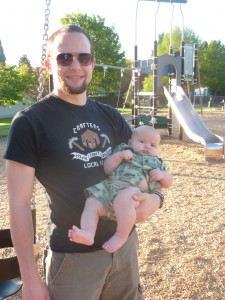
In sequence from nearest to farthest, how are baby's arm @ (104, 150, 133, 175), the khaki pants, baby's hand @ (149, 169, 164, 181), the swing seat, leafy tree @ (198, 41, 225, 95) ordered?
the khaki pants, baby's arm @ (104, 150, 133, 175), baby's hand @ (149, 169, 164, 181), the swing seat, leafy tree @ (198, 41, 225, 95)

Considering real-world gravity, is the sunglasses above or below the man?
above

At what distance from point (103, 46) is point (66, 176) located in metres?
33.8

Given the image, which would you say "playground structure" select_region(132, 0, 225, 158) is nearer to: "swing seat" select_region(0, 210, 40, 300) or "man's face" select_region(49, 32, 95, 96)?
"swing seat" select_region(0, 210, 40, 300)

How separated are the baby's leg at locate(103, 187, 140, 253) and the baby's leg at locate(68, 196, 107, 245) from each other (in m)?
0.09

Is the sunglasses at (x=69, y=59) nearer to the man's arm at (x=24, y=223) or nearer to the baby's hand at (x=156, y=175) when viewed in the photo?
the man's arm at (x=24, y=223)

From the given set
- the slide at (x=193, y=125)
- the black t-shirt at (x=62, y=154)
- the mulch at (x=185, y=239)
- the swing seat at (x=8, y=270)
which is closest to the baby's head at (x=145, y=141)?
the black t-shirt at (x=62, y=154)

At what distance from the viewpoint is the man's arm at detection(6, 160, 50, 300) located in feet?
5.65

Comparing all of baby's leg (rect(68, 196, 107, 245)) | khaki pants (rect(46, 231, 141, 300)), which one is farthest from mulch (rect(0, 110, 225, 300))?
baby's leg (rect(68, 196, 107, 245))

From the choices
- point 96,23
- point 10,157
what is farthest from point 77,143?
point 96,23

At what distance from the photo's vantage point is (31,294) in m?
1.76

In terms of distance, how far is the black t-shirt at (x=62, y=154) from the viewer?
1.74m

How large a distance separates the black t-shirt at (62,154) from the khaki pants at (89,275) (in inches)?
2.0

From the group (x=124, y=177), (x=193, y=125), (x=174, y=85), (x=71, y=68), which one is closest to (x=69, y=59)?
(x=71, y=68)

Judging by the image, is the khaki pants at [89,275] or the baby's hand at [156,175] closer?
the khaki pants at [89,275]
